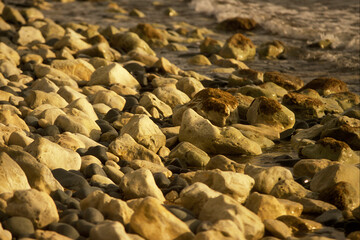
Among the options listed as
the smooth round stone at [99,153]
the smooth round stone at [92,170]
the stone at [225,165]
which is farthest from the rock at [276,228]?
the smooth round stone at [99,153]

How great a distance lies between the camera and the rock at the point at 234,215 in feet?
10.7

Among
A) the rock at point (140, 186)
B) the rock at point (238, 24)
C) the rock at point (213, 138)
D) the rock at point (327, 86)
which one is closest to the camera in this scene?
the rock at point (140, 186)

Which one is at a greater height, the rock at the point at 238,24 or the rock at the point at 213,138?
the rock at the point at 213,138

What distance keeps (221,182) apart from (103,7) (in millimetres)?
13883

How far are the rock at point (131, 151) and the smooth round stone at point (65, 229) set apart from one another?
1679 millimetres

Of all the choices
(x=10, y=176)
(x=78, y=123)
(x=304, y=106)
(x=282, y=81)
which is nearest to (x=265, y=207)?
(x=10, y=176)

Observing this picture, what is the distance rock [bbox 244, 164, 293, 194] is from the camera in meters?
4.16

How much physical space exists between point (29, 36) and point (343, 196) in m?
7.38

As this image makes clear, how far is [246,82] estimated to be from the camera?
816 centimetres

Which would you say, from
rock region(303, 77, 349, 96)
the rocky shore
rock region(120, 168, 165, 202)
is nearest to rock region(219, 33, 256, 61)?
the rocky shore

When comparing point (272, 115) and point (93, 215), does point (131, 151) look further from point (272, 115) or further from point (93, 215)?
point (272, 115)

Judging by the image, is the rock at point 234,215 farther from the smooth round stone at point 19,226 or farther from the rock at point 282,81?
the rock at point 282,81

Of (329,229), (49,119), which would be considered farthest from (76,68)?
(329,229)

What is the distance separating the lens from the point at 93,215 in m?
3.29
